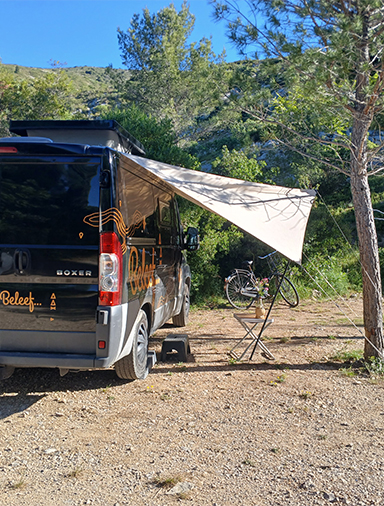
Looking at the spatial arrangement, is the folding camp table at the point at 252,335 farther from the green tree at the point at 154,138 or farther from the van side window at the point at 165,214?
the green tree at the point at 154,138

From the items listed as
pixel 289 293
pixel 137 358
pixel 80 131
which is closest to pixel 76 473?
pixel 137 358

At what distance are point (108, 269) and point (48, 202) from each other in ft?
2.73

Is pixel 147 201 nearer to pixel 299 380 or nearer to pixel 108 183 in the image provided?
pixel 108 183

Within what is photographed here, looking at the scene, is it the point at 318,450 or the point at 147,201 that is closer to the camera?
the point at 318,450

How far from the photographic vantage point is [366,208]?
519 cm

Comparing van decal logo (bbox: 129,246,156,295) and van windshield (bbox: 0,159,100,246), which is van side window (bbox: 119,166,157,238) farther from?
van windshield (bbox: 0,159,100,246)

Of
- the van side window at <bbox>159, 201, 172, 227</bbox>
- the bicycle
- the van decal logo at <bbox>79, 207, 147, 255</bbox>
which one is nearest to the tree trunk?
the van side window at <bbox>159, 201, 172, 227</bbox>

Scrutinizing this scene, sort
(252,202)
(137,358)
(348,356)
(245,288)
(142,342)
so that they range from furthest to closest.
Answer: (245,288)
(348,356)
(252,202)
(142,342)
(137,358)


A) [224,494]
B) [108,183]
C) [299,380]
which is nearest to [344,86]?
[108,183]

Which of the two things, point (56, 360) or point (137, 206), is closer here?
point (56, 360)

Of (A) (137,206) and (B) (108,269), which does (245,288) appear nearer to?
(A) (137,206)

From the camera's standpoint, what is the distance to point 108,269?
12.7 ft

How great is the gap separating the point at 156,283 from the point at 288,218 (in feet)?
5.84

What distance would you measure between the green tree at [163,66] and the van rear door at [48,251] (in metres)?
17.8
